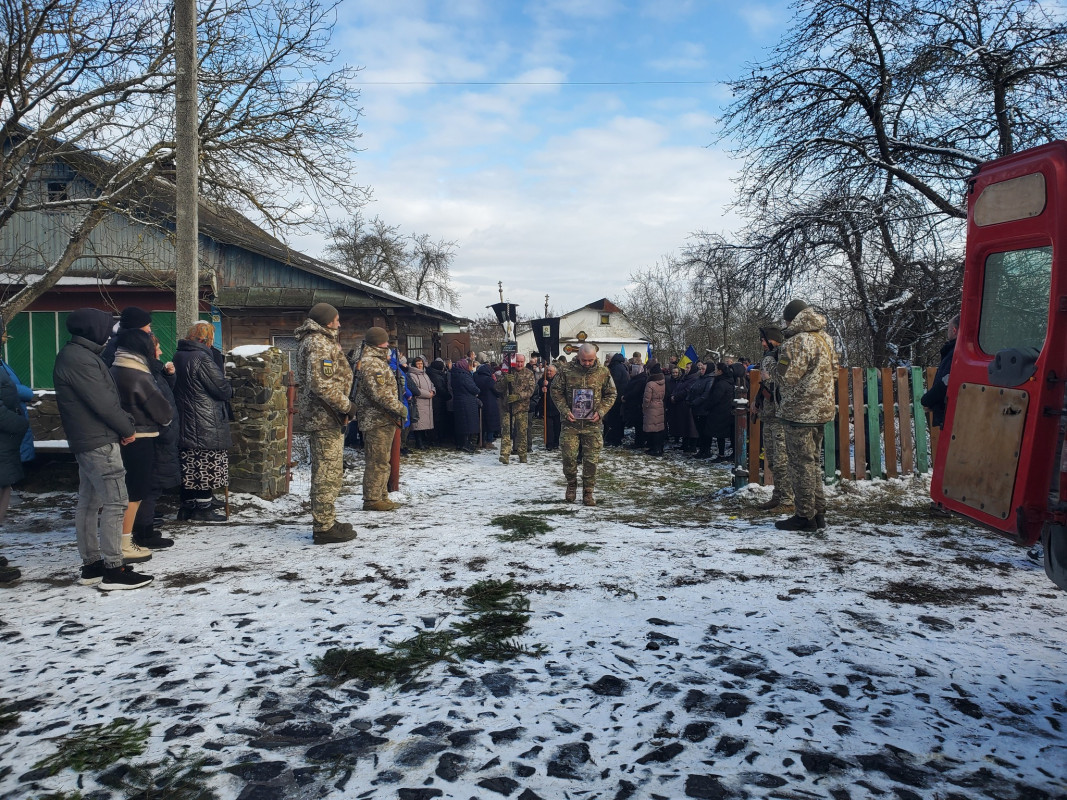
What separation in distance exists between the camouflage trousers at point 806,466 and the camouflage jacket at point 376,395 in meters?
3.83

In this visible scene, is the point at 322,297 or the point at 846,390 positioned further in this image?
the point at 322,297

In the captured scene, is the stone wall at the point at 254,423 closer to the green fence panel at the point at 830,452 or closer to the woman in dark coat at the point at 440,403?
the woman in dark coat at the point at 440,403

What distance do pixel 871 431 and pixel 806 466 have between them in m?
2.81

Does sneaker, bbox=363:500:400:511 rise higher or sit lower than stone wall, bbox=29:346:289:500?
lower

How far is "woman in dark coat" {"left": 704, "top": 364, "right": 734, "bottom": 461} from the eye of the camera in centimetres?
1167

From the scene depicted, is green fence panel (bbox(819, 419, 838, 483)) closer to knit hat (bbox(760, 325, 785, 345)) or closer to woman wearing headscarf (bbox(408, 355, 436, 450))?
knit hat (bbox(760, 325, 785, 345))

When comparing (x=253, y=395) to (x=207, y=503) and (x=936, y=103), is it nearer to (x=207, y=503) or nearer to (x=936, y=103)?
(x=207, y=503)

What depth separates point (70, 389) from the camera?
4328mm

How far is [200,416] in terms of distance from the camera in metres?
6.29

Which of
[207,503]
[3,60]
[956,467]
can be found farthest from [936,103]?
[3,60]

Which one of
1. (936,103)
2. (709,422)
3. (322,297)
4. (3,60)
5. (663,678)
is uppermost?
(936,103)

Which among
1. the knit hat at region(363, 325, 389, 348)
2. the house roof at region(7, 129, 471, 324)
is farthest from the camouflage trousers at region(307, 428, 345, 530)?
the house roof at region(7, 129, 471, 324)

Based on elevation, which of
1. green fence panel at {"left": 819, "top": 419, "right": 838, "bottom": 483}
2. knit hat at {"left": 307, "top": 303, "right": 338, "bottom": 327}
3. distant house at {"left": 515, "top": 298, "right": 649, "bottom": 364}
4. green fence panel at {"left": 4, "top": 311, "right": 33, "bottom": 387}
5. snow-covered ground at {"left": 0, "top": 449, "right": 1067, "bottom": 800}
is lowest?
snow-covered ground at {"left": 0, "top": 449, "right": 1067, "bottom": 800}

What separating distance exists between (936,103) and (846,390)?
7890 mm
